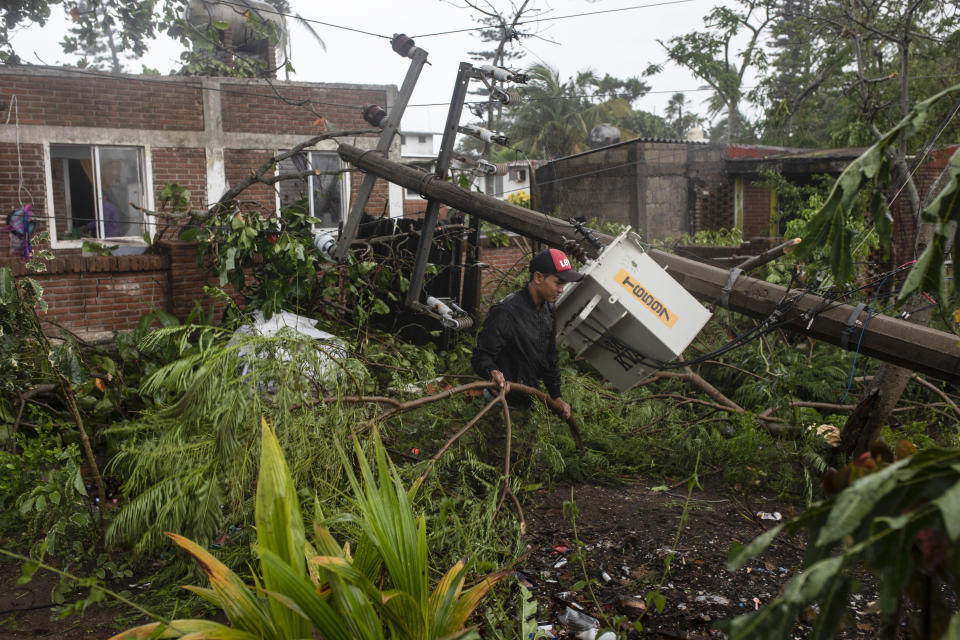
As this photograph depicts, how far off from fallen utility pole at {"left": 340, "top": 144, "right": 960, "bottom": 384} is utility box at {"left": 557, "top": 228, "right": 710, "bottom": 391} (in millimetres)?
380

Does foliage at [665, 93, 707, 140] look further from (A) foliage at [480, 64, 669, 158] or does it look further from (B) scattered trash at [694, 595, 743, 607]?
(B) scattered trash at [694, 595, 743, 607]

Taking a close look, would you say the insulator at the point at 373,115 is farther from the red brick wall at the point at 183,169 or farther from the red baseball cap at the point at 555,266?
the red brick wall at the point at 183,169

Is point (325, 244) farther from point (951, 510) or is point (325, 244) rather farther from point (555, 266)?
point (951, 510)

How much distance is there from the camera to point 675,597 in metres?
3.84

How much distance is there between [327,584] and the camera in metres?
2.91

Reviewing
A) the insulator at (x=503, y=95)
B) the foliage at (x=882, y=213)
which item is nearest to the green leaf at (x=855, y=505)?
the foliage at (x=882, y=213)

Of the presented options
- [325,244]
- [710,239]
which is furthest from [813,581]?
[710,239]

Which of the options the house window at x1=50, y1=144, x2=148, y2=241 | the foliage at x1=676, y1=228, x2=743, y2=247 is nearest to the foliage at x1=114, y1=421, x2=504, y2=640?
the house window at x1=50, y1=144, x2=148, y2=241

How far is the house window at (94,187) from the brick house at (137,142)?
0.6 inches

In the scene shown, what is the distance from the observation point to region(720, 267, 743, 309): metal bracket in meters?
5.14

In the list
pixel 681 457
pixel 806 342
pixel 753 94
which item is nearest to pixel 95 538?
pixel 681 457

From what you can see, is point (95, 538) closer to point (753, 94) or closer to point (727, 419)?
point (727, 419)

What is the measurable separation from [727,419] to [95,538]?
4784mm

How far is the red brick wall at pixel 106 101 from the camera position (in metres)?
10.7
